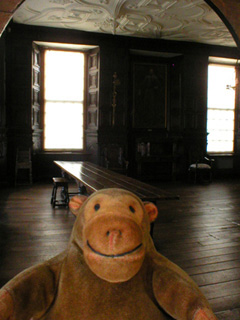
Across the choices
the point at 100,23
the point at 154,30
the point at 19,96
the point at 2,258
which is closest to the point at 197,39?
the point at 154,30

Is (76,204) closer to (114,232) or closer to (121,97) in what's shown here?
(114,232)

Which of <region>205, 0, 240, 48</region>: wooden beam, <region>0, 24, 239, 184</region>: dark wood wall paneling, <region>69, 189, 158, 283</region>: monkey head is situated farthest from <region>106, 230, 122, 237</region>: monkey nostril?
<region>0, 24, 239, 184</region>: dark wood wall paneling

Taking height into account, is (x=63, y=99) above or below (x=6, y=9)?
above

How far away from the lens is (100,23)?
710cm

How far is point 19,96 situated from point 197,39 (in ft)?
14.7

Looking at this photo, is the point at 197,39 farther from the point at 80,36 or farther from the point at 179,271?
the point at 179,271

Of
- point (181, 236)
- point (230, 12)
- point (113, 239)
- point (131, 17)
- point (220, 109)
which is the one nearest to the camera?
point (113, 239)

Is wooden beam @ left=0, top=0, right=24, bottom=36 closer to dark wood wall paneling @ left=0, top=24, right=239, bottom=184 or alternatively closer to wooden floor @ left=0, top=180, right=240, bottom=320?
wooden floor @ left=0, top=180, right=240, bottom=320

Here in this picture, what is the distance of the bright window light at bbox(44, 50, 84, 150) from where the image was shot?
26.0ft

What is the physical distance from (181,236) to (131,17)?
4.77 m

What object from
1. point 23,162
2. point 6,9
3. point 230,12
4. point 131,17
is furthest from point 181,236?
point 131,17

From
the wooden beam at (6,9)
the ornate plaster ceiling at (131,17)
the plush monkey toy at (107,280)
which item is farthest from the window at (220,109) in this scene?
the plush monkey toy at (107,280)

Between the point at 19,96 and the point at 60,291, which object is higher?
the point at 19,96

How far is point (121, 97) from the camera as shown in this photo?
805 centimetres
